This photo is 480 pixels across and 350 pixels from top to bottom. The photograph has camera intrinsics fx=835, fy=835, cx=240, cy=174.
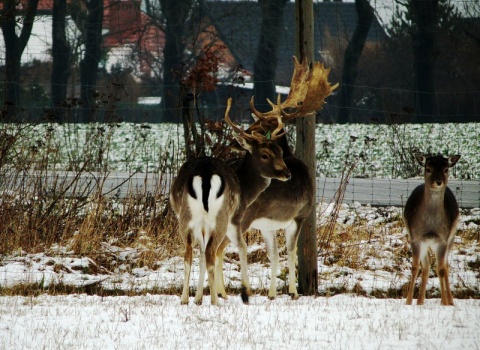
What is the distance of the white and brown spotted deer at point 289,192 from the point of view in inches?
A: 325

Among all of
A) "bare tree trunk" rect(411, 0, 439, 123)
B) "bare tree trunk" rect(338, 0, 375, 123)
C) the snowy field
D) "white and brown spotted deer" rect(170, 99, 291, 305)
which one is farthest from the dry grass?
"bare tree trunk" rect(338, 0, 375, 123)

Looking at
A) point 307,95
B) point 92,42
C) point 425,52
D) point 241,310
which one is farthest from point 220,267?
point 92,42

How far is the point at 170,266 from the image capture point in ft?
31.1

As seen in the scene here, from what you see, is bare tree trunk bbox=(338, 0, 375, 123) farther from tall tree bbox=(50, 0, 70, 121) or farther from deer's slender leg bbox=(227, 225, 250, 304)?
deer's slender leg bbox=(227, 225, 250, 304)

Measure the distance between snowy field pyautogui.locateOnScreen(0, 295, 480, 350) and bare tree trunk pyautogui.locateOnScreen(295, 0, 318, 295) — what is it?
0.97 metres

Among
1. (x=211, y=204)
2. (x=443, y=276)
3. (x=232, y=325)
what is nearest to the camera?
(x=232, y=325)

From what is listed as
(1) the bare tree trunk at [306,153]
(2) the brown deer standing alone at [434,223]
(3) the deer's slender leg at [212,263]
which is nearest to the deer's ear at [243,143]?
(1) the bare tree trunk at [306,153]

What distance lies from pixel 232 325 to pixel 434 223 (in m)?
2.44

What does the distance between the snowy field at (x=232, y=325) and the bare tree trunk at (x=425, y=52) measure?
15432 mm

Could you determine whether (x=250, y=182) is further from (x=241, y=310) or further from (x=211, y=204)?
(x=241, y=310)

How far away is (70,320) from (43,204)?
4.05 meters

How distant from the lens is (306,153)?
344 inches

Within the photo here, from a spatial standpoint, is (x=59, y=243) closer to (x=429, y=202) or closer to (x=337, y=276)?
(x=337, y=276)

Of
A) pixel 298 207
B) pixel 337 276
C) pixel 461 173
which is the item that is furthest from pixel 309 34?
pixel 461 173
